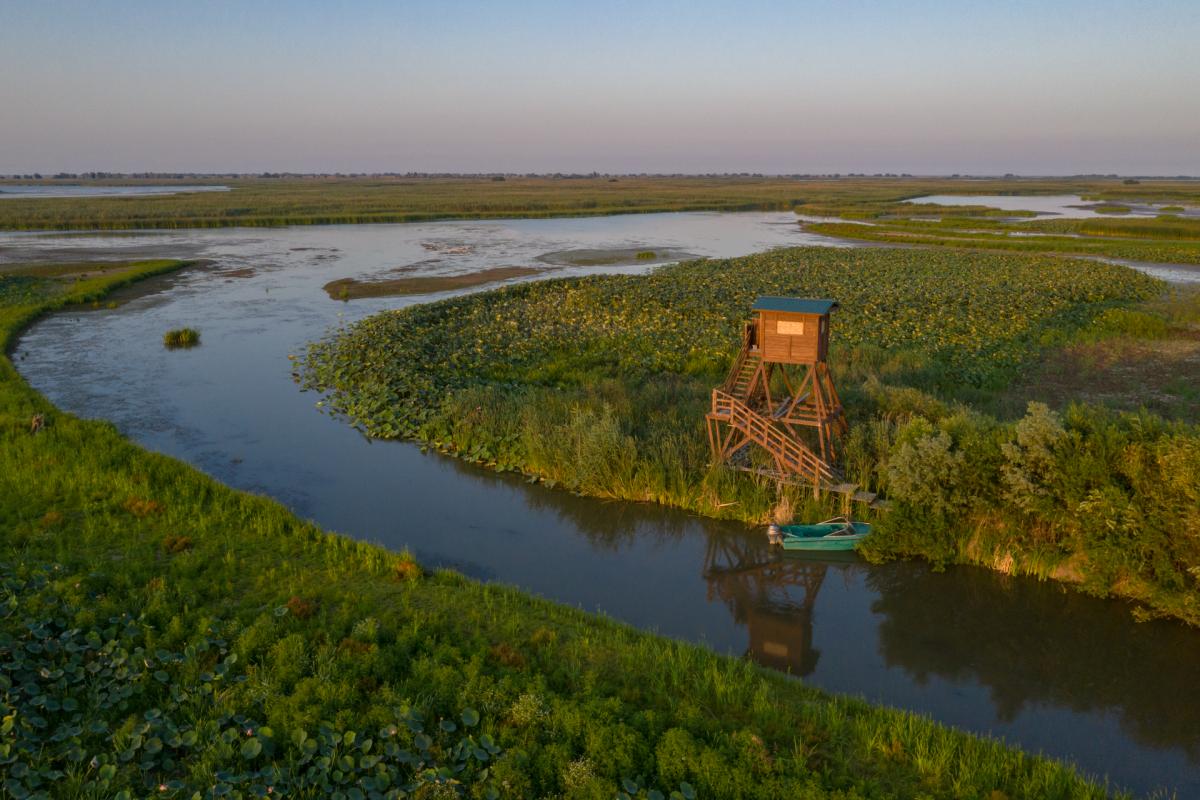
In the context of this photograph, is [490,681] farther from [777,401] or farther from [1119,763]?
[777,401]

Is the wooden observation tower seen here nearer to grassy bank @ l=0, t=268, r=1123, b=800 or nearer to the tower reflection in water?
the tower reflection in water

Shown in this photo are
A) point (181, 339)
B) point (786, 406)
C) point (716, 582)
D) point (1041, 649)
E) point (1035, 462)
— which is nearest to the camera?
point (1041, 649)

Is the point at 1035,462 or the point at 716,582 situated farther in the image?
the point at 716,582

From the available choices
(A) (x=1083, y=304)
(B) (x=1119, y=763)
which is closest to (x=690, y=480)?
(B) (x=1119, y=763)

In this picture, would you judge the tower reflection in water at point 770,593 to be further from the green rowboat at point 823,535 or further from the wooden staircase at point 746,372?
the wooden staircase at point 746,372

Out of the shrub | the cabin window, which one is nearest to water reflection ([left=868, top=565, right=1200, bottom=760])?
the shrub

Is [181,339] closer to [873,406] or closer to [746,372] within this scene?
[746,372]

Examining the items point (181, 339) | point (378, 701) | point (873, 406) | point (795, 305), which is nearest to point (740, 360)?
point (795, 305)
